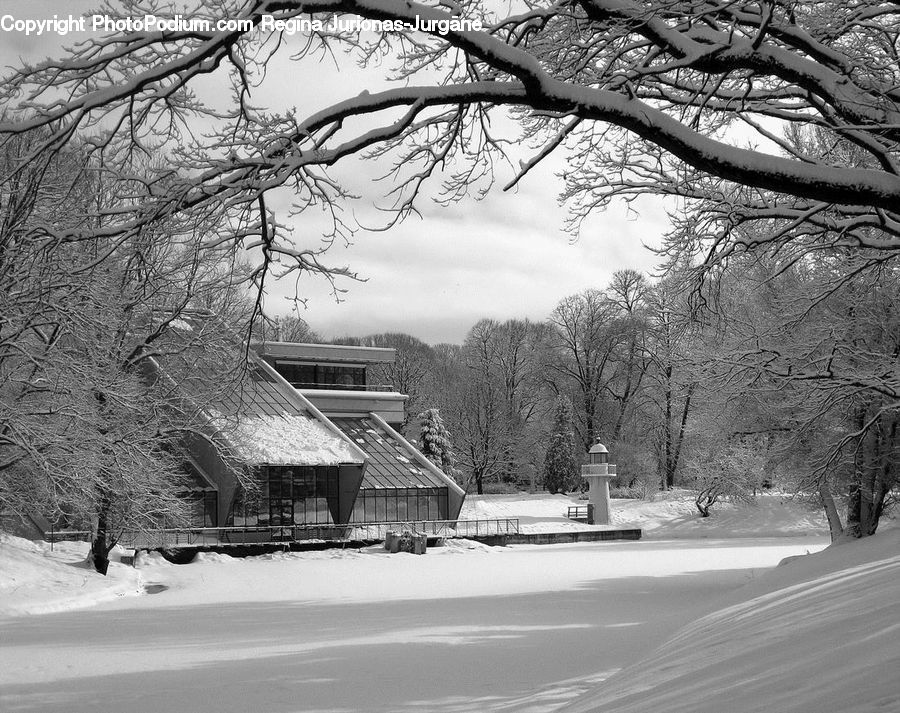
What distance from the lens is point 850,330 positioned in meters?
20.1

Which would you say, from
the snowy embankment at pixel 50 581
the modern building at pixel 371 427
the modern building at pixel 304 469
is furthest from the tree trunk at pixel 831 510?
the modern building at pixel 371 427

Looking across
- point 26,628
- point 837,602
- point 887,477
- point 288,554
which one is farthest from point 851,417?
point 288,554

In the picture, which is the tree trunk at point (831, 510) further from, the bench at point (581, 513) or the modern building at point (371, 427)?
the bench at point (581, 513)

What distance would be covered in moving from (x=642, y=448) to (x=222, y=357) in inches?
1622

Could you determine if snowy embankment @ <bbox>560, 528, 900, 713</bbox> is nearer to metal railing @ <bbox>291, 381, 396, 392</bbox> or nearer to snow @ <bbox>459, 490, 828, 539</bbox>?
snow @ <bbox>459, 490, 828, 539</bbox>

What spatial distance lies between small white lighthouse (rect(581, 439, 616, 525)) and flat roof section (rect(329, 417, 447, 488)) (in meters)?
10.2

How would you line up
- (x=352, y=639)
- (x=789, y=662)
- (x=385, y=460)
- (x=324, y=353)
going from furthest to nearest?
(x=324, y=353) < (x=385, y=460) < (x=352, y=639) < (x=789, y=662)

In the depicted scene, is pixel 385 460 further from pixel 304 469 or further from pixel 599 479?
pixel 599 479

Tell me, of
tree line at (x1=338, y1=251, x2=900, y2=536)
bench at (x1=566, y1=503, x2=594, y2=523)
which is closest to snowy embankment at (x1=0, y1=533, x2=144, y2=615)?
tree line at (x1=338, y1=251, x2=900, y2=536)

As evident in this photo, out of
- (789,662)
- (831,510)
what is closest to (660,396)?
(831,510)

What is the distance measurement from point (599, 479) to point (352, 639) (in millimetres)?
37911

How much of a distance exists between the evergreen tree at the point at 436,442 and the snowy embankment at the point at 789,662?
5010cm

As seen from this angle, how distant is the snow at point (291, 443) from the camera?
126ft

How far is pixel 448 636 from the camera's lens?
14.8m
